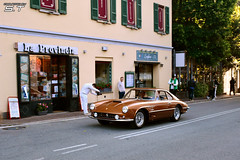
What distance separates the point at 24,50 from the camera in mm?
12031

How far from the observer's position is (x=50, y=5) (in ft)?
42.6

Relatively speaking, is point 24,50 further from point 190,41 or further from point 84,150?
point 190,41

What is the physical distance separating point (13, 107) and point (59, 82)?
335cm

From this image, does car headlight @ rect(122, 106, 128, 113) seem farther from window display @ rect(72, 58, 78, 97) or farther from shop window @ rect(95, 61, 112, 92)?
shop window @ rect(95, 61, 112, 92)

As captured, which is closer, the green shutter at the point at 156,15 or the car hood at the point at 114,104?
the car hood at the point at 114,104

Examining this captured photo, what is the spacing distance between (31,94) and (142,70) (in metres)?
9.21

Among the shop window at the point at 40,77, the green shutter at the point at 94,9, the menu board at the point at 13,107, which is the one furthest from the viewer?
the green shutter at the point at 94,9

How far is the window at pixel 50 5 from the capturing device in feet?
40.6

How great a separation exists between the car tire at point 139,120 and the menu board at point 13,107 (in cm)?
532

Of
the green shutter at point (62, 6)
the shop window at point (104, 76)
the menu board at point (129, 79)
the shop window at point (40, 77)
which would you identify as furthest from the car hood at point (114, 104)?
the menu board at point (129, 79)

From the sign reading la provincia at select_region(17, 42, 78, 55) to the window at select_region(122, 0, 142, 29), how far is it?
461 centimetres

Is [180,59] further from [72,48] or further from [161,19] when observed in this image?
[72,48]

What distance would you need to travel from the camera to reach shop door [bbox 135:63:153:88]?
63.2 ft

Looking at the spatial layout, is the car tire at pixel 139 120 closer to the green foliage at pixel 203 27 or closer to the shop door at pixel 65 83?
the shop door at pixel 65 83
